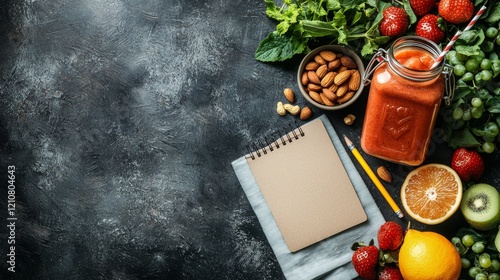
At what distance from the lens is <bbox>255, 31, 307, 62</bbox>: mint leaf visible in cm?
193

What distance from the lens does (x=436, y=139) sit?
6.30 feet

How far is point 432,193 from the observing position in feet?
6.13

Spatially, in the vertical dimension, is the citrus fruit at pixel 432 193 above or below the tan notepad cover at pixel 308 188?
below

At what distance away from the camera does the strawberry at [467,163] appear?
6.04 ft

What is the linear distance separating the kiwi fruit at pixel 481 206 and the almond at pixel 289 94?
0.65 m

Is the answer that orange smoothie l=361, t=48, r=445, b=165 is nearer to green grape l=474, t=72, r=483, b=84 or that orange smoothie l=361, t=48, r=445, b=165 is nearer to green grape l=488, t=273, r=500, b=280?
green grape l=474, t=72, r=483, b=84

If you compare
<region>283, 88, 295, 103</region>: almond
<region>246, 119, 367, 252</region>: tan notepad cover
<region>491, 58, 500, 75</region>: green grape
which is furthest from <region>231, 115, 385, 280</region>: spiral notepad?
<region>491, 58, 500, 75</region>: green grape

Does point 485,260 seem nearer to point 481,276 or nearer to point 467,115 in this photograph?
point 481,276

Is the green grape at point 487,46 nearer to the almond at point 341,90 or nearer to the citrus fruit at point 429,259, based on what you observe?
the almond at point 341,90

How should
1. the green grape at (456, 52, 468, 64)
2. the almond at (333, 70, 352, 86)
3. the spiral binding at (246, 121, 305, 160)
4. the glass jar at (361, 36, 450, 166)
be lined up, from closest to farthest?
the glass jar at (361, 36, 450, 166), the green grape at (456, 52, 468, 64), the almond at (333, 70, 352, 86), the spiral binding at (246, 121, 305, 160)

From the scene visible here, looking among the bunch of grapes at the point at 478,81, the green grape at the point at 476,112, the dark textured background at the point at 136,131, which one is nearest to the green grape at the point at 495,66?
the bunch of grapes at the point at 478,81

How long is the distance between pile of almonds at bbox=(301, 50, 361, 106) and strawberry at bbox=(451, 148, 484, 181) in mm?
399

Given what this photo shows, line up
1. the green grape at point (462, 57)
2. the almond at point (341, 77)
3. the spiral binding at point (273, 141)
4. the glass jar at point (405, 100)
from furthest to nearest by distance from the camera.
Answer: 1. the spiral binding at point (273, 141)
2. the almond at point (341, 77)
3. the green grape at point (462, 57)
4. the glass jar at point (405, 100)

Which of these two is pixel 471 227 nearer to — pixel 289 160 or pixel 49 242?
pixel 289 160
